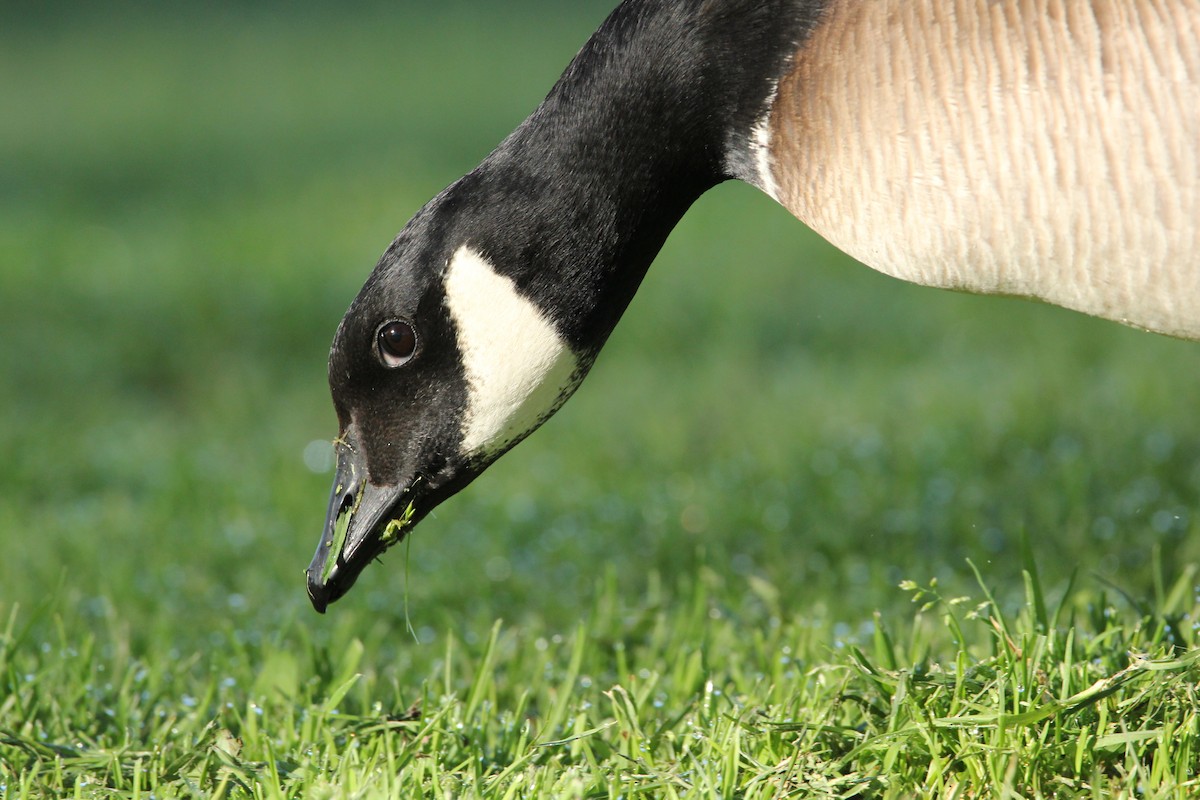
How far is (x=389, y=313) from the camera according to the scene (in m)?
2.82

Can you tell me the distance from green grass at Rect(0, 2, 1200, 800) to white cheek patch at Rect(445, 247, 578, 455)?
25.8 inches

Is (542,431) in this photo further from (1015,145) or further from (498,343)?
(1015,145)

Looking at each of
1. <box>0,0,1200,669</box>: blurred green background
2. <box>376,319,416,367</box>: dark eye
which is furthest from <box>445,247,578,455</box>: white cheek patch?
<box>0,0,1200,669</box>: blurred green background

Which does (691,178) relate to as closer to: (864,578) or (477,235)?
(477,235)

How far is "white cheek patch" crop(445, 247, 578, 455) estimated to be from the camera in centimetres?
279

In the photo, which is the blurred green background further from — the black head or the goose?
the goose

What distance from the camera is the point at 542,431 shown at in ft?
19.5

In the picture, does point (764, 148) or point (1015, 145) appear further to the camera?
point (764, 148)

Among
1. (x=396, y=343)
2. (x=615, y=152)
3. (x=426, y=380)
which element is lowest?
(x=426, y=380)

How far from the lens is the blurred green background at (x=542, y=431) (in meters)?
4.09

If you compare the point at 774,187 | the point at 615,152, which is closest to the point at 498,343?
the point at 615,152

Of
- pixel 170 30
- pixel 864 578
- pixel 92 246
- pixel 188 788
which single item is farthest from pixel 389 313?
pixel 170 30

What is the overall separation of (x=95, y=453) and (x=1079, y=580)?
4.11 meters

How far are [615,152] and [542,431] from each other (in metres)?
3.24
